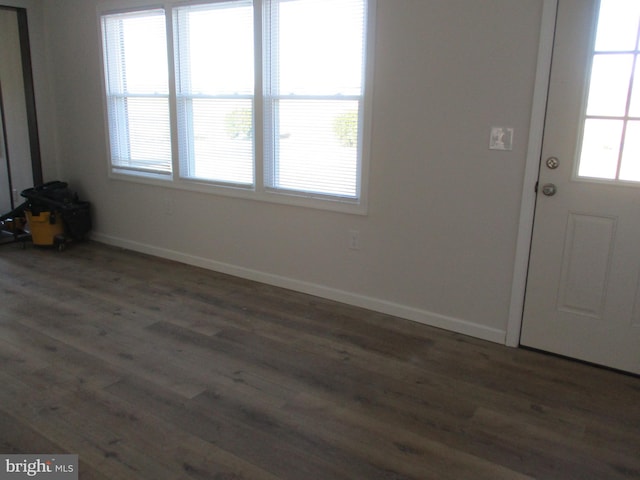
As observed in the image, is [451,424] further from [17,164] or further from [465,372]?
[17,164]

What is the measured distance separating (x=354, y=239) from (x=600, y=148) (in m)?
1.60

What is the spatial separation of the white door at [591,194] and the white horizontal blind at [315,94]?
1.21 meters

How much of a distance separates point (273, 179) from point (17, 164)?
3221mm

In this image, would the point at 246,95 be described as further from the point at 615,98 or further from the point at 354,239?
the point at 615,98

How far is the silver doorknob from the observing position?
2.89 m

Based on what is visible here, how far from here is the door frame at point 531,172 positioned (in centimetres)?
277

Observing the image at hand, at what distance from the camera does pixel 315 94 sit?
365 centimetres

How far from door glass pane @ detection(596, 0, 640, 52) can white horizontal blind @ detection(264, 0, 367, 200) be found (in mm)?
1360

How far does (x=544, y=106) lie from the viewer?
2.85 m

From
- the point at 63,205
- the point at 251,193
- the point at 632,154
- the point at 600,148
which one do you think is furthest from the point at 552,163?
the point at 63,205

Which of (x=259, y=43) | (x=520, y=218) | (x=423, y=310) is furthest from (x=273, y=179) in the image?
(x=520, y=218)

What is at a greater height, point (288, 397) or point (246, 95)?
point (246, 95)

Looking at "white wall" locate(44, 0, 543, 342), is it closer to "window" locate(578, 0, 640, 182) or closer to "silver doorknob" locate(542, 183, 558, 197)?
"silver doorknob" locate(542, 183, 558, 197)

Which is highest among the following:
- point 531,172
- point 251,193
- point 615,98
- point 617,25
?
point 617,25
